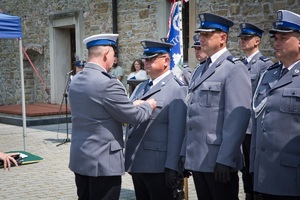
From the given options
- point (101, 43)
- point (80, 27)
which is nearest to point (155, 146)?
point (101, 43)

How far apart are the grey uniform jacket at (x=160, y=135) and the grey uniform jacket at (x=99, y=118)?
195 mm

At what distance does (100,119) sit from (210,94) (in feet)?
2.69

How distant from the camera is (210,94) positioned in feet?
12.4

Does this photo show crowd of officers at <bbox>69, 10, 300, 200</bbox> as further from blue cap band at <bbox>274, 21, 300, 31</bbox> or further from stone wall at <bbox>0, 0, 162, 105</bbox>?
stone wall at <bbox>0, 0, 162, 105</bbox>

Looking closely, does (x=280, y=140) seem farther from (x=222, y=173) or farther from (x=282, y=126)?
(x=222, y=173)

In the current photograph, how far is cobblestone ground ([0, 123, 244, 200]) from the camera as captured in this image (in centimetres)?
636

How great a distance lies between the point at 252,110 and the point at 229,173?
0.51 m

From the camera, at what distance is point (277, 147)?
3451 millimetres

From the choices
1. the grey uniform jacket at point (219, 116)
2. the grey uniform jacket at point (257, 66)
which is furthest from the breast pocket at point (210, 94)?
the grey uniform jacket at point (257, 66)

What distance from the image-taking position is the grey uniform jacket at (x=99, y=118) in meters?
3.84

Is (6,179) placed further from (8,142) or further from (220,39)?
(220,39)

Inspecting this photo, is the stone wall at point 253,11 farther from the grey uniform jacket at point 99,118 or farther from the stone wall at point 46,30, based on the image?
the grey uniform jacket at point 99,118

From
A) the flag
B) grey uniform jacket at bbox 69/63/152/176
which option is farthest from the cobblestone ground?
grey uniform jacket at bbox 69/63/152/176

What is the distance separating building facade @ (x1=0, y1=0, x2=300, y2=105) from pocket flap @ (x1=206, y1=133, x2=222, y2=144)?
→ 6.49m
